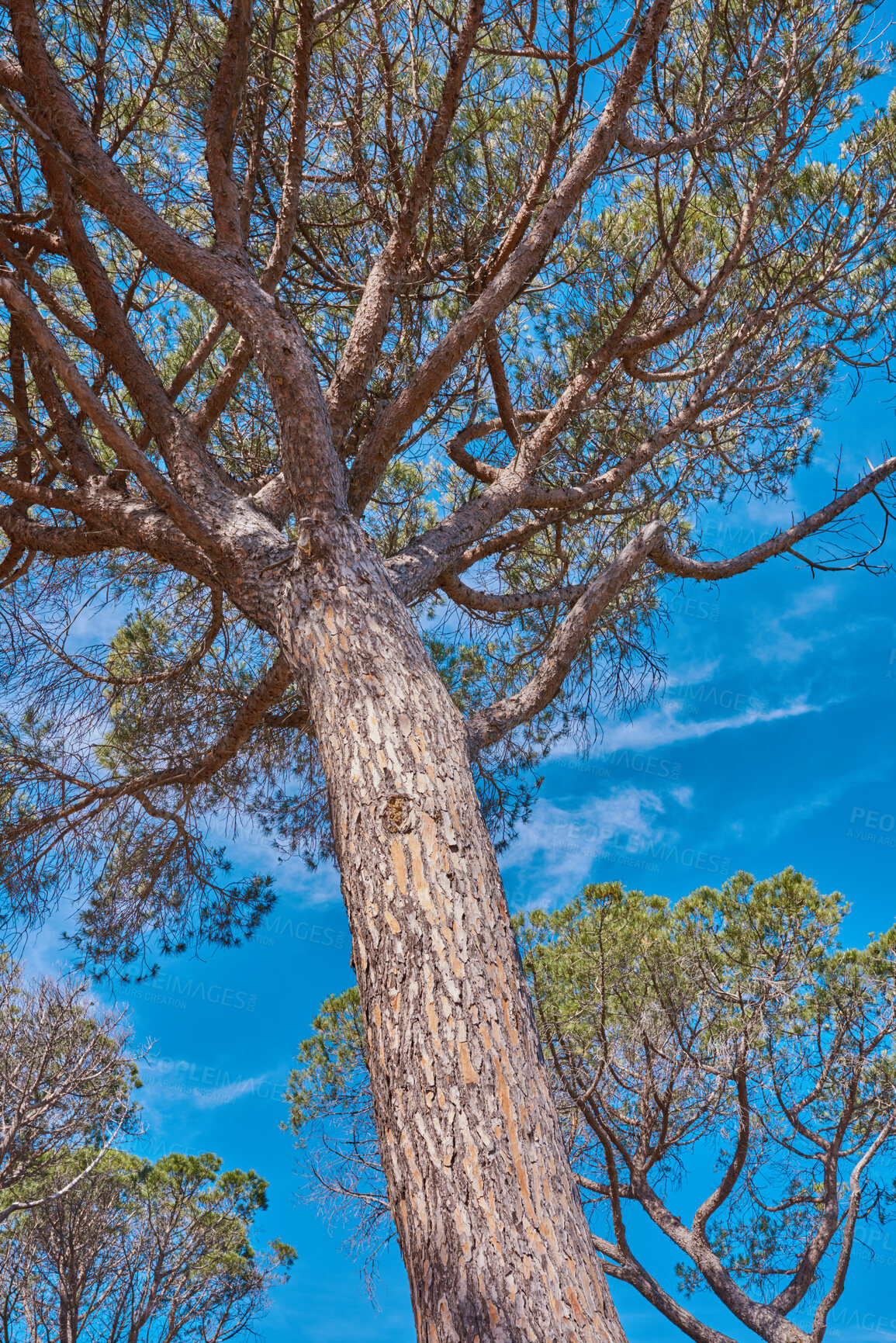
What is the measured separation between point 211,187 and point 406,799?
2.76 m

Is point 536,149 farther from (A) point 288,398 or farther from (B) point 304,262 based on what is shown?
(A) point 288,398

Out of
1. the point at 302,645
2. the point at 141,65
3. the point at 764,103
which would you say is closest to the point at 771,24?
the point at 764,103

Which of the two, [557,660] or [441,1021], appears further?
[557,660]

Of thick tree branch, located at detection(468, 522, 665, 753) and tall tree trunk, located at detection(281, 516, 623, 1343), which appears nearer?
tall tree trunk, located at detection(281, 516, 623, 1343)

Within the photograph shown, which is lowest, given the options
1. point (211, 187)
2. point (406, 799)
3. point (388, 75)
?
point (406, 799)

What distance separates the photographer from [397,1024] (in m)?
1.50

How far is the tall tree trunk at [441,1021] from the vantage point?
1.23 metres

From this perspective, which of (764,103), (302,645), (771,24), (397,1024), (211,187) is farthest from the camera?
(764,103)

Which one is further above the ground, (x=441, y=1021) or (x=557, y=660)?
(x=557, y=660)

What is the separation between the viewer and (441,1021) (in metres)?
Result: 1.46

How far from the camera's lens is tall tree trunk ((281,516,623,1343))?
1234mm

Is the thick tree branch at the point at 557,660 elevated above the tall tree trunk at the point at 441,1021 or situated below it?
above

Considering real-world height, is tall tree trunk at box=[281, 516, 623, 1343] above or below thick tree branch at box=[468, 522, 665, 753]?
below

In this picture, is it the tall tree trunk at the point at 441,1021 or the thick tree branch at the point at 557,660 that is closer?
the tall tree trunk at the point at 441,1021
